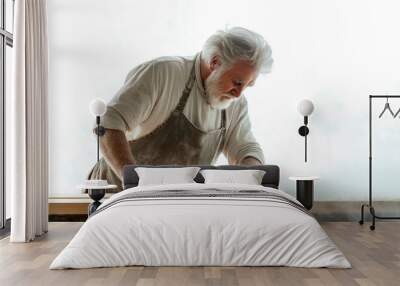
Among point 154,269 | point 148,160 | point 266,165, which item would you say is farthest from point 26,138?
point 266,165

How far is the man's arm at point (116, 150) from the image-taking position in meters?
7.85

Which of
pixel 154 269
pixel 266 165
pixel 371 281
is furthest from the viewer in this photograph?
pixel 266 165

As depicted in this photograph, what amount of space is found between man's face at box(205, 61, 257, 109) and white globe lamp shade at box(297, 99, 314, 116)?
725 millimetres

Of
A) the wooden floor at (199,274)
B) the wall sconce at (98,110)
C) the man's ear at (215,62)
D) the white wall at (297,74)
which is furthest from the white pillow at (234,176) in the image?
the wooden floor at (199,274)

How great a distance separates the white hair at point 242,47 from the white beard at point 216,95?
0.75 feet

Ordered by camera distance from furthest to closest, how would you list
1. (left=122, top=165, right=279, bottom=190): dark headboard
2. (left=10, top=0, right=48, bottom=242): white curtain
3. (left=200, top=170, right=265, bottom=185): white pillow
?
(left=122, top=165, right=279, bottom=190): dark headboard → (left=200, top=170, right=265, bottom=185): white pillow → (left=10, top=0, right=48, bottom=242): white curtain

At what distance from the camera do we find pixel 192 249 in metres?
4.94

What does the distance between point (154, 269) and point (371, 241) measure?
277 centimetres

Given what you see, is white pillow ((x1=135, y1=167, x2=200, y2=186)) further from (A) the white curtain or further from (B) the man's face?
(A) the white curtain

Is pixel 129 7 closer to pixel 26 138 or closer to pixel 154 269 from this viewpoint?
pixel 26 138

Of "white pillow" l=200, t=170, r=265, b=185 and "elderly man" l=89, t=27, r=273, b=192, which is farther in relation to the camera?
"elderly man" l=89, t=27, r=273, b=192

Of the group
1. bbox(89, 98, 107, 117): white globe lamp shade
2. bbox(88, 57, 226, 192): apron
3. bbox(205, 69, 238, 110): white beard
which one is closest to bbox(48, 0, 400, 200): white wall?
bbox(89, 98, 107, 117): white globe lamp shade

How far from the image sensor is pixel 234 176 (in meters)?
7.34

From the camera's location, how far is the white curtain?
20.9 ft
